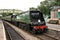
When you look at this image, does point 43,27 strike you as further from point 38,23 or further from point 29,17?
point 29,17

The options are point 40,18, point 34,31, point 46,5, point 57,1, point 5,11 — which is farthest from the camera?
point 5,11

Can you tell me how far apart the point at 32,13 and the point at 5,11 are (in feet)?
326

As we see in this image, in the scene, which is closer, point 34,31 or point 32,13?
point 34,31

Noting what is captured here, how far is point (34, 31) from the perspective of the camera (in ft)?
68.7

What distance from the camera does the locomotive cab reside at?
2102cm

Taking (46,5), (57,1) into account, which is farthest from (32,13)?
(46,5)

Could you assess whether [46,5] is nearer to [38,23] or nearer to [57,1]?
[57,1]

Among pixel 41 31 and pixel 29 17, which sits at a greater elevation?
pixel 29 17

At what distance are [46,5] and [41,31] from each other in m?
63.7

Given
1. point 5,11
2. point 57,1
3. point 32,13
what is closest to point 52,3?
point 57,1

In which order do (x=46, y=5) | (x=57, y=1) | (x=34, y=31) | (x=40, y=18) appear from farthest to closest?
(x=46, y=5) → (x=57, y=1) → (x=40, y=18) → (x=34, y=31)

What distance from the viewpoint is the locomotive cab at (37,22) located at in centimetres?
2102

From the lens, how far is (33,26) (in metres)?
21.0

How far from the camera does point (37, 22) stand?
21.5 m
